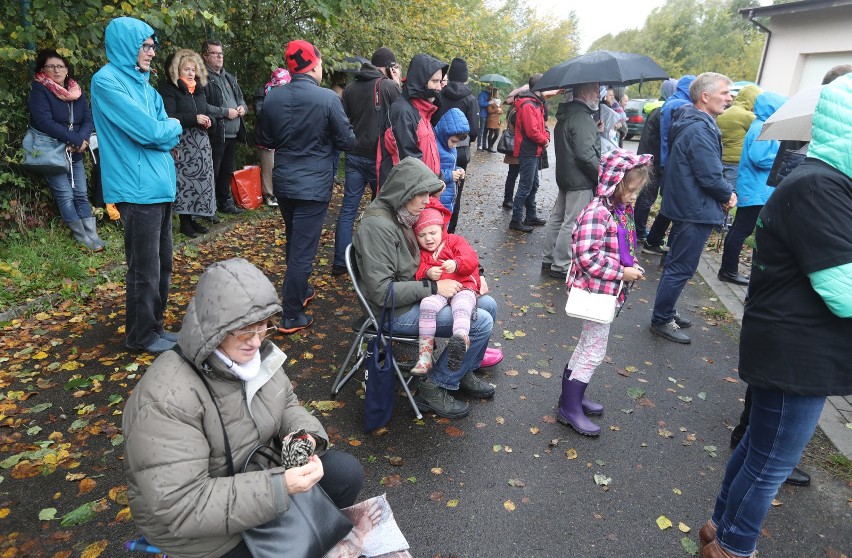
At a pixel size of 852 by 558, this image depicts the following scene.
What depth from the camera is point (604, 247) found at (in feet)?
11.6

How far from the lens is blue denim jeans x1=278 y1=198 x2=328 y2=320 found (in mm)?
4711

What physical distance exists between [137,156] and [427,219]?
7.02 ft

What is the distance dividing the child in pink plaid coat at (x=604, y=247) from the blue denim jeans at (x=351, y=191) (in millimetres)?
3075

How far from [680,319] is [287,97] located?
4376 mm

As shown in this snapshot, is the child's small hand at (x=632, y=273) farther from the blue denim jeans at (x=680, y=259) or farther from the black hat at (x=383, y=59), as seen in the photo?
the black hat at (x=383, y=59)

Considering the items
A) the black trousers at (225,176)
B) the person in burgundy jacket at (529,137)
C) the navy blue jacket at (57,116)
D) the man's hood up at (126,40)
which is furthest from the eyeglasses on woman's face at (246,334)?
the black trousers at (225,176)

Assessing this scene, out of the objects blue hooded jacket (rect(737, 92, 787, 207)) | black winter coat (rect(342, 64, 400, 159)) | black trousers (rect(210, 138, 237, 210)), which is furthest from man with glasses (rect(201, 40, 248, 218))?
blue hooded jacket (rect(737, 92, 787, 207))

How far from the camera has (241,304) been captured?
1.88 metres

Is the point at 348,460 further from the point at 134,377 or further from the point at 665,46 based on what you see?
the point at 665,46

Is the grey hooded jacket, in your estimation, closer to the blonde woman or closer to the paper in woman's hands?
the paper in woman's hands

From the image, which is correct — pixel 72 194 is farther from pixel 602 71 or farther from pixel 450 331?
pixel 602 71

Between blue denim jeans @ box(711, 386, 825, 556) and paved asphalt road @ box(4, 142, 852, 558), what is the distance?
1.13 feet

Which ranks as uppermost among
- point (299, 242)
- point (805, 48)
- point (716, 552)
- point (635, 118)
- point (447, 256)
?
point (805, 48)

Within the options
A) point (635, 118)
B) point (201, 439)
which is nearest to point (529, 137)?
point (201, 439)
